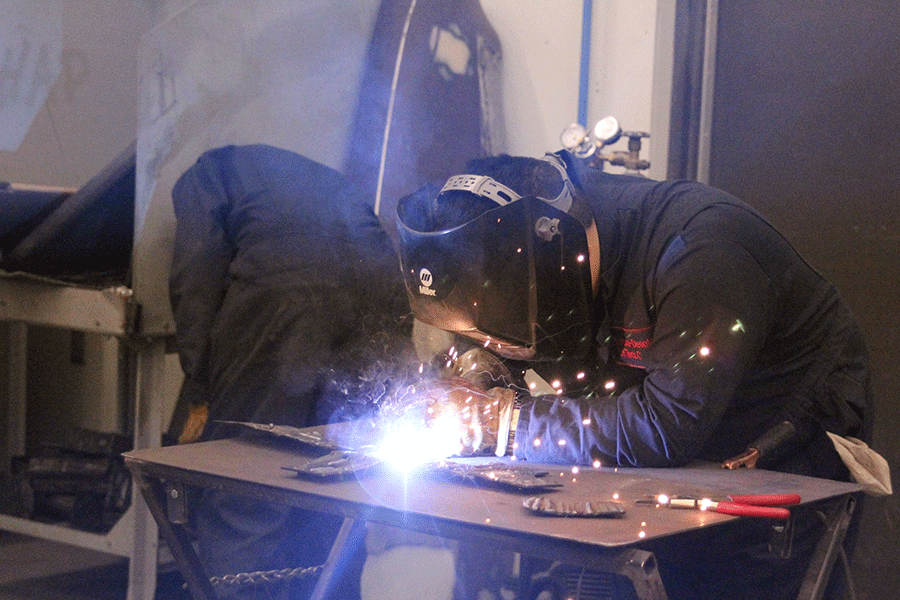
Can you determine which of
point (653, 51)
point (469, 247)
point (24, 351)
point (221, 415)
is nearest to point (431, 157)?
point (653, 51)

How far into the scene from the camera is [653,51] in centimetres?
248

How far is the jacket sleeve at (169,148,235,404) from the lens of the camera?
2268mm

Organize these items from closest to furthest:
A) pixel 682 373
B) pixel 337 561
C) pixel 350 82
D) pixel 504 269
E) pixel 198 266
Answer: pixel 682 373 < pixel 504 269 < pixel 337 561 < pixel 198 266 < pixel 350 82

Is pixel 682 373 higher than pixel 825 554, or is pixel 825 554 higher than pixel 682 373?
pixel 682 373

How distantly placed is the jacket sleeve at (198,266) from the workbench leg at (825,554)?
163 centimetres

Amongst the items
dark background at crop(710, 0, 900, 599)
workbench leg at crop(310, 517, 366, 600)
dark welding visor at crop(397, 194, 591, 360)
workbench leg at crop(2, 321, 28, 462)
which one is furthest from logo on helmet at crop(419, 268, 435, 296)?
workbench leg at crop(2, 321, 28, 462)

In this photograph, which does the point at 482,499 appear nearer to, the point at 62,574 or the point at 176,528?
the point at 176,528

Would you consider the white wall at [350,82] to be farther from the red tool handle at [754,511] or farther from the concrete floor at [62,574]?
the red tool handle at [754,511]

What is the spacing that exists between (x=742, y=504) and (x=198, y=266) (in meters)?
1.60

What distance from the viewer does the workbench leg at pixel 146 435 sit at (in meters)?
2.40

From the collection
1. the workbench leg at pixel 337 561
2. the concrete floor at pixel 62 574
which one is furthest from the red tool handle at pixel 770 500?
the concrete floor at pixel 62 574

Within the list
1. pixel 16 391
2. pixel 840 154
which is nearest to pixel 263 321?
pixel 840 154

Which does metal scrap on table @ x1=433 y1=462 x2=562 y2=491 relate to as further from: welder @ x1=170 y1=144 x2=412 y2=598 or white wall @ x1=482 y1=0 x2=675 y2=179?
white wall @ x1=482 y1=0 x2=675 y2=179

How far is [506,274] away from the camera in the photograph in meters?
1.44
